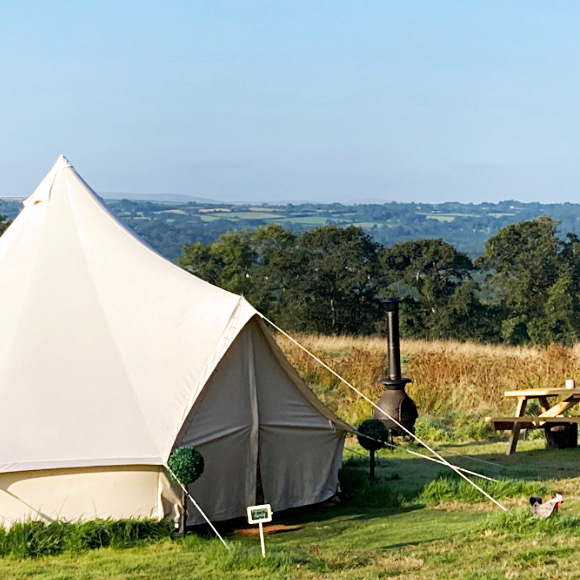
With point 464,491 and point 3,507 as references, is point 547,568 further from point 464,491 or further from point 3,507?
point 3,507

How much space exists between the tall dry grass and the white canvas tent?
4906mm

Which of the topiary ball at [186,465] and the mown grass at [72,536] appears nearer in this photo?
the mown grass at [72,536]

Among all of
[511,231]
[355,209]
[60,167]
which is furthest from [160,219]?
[60,167]

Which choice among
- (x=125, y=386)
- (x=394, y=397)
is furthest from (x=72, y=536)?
(x=394, y=397)

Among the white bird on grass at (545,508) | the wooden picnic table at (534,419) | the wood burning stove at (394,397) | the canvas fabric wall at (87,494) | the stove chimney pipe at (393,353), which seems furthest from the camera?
the stove chimney pipe at (393,353)

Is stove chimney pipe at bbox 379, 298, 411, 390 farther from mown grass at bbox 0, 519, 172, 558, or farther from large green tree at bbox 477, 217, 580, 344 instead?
large green tree at bbox 477, 217, 580, 344

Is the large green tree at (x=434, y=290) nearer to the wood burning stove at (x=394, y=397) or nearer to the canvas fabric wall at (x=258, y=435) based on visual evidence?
the wood burning stove at (x=394, y=397)

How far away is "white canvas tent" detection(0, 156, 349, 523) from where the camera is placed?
7102mm

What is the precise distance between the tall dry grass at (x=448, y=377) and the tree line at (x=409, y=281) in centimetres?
1711

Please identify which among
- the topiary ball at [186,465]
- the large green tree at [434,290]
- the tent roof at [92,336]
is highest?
the tent roof at [92,336]

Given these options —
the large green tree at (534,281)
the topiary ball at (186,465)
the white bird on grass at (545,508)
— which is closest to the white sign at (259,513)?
the topiary ball at (186,465)

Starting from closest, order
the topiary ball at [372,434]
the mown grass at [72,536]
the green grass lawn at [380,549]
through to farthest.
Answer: the green grass lawn at [380,549] < the mown grass at [72,536] < the topiary ball at [372,434]

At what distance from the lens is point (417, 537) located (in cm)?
A: 704

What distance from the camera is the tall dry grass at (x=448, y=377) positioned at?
13586 millimetres
